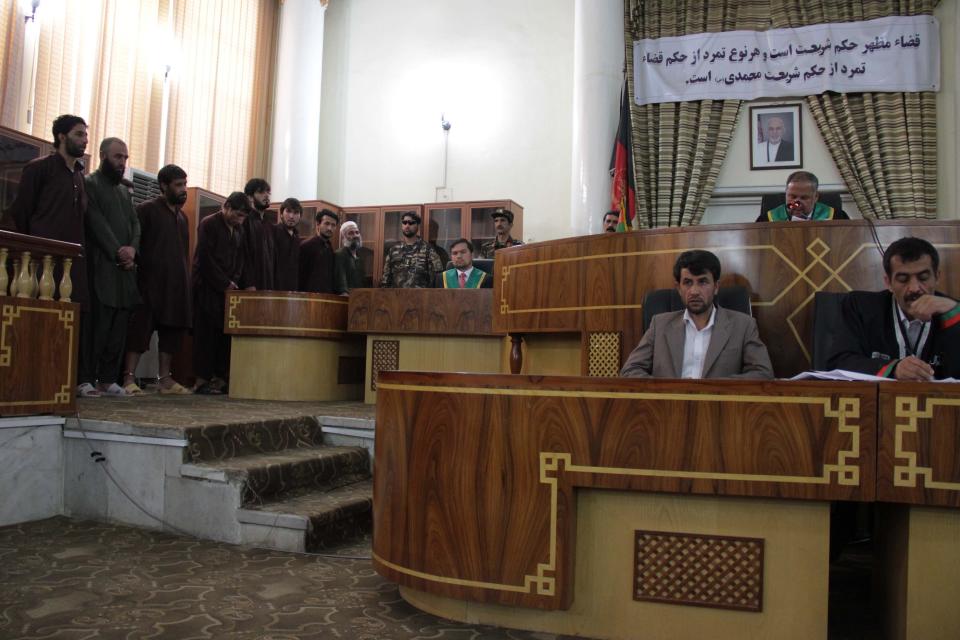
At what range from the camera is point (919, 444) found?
1.89 m

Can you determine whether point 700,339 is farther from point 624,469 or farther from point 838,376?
point 624,469

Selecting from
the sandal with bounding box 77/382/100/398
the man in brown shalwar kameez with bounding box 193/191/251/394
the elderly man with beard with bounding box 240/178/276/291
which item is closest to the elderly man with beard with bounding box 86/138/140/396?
the sandal with bounding box 77/382/100/398

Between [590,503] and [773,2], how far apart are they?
711 centimetres

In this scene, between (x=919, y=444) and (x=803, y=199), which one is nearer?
(x=919, y=444)

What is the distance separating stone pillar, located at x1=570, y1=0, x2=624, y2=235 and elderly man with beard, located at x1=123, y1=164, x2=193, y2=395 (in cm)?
356

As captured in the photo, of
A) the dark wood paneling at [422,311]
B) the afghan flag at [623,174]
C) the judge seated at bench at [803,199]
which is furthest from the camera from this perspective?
the afghan flag at [623,174]

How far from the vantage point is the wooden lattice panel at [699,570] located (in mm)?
1998

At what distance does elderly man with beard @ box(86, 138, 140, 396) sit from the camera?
4867mm

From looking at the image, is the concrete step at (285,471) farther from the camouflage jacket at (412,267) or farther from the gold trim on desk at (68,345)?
the camouflage jacket at (412,267)

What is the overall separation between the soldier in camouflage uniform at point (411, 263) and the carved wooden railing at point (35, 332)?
3.12m

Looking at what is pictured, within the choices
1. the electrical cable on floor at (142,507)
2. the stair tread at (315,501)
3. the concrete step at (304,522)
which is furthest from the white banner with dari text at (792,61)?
the electrical cable on floor at (142,507)

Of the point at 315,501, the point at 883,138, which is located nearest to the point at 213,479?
the point at 315,501

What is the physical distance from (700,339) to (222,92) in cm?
689

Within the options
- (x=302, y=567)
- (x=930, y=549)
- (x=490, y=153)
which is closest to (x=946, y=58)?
(x=490, y=153)
